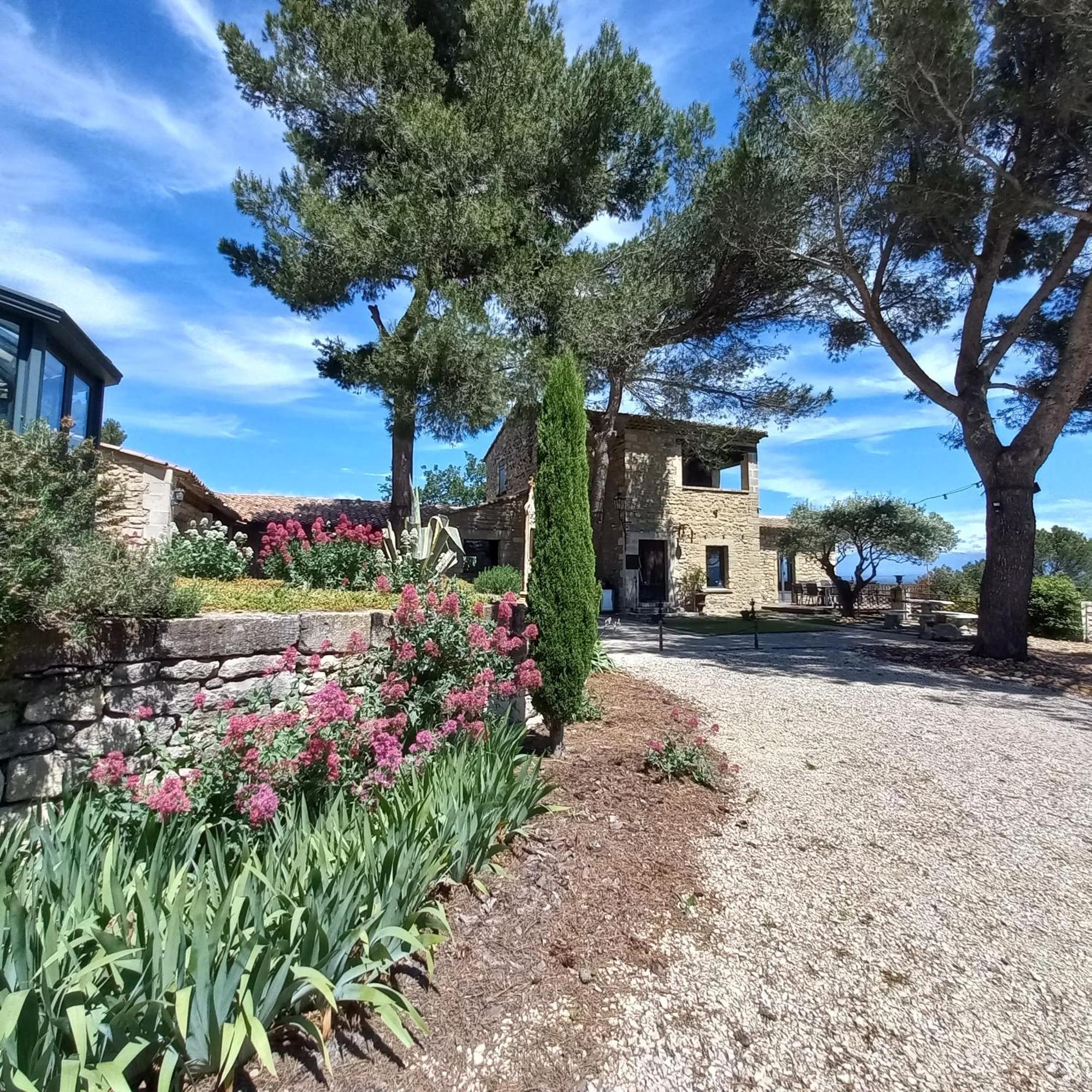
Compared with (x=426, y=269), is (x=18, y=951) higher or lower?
lower

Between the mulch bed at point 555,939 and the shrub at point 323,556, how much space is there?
2.73 meters

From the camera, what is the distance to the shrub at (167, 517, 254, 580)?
5.79 metres

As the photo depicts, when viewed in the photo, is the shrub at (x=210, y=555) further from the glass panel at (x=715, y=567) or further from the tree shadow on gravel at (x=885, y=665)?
the glass panel at (x=715, y=567)

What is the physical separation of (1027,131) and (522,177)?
8206mm

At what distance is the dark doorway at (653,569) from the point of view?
17844mm

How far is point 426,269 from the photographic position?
10141mm

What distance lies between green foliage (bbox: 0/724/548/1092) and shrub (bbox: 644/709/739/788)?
1.68 m

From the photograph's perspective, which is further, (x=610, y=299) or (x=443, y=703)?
(x=610, y=299)

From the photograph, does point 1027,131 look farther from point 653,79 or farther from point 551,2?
point 551,2

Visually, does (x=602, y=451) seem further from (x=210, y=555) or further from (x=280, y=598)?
(x=280, y=598)

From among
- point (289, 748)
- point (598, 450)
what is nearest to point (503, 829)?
point (289, 748)

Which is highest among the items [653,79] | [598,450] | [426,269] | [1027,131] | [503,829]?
[653,79]

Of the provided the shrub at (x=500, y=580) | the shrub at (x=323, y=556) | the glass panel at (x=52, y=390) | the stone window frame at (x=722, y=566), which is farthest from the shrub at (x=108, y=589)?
the stone window frame at (x=722, y=566)

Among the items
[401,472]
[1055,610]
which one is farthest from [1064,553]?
[401,472]
